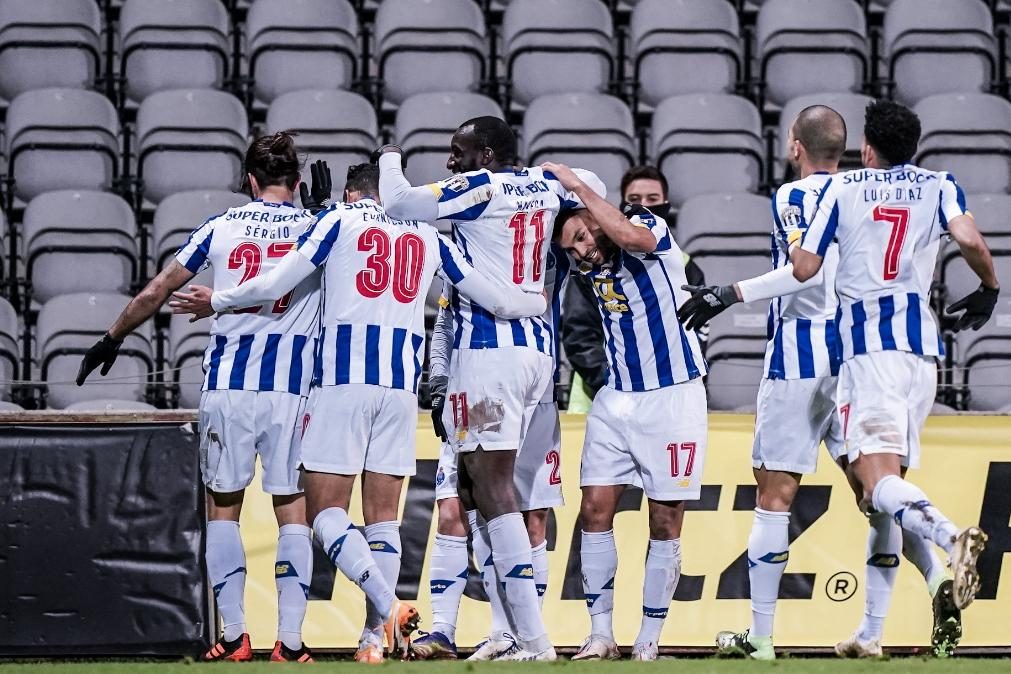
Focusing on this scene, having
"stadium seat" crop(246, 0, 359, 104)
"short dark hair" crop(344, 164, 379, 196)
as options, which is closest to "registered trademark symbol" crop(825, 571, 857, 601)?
"short dark hair" crop(344, 164, 379, 196)

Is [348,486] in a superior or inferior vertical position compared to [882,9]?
inferior

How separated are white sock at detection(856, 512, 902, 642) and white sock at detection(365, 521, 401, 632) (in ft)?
6.75

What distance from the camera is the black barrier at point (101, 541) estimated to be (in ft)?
23.0

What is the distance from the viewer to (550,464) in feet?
21.7

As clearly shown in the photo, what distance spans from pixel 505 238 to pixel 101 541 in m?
2.62

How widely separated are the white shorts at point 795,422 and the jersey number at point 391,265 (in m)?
1.69

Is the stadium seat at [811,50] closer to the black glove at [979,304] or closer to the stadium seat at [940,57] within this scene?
the stadium seat at [940,57]

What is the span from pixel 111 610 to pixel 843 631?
363cm

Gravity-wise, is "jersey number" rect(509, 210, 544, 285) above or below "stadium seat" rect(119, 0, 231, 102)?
below

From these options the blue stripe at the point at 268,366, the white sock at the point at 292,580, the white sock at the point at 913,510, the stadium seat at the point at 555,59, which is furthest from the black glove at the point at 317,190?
the stadium seat at the point at 555,59

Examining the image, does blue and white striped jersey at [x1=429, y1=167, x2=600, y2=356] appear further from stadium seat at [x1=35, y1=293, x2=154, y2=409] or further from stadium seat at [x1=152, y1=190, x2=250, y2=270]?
stadium seat at [x1=152, y1=190, x2=250, y2=270]

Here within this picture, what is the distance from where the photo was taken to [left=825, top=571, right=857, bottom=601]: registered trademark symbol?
293 inches

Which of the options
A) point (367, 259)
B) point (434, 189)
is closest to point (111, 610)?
point (367, 259)

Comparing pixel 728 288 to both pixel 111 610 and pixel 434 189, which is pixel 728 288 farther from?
pixel 111 610
